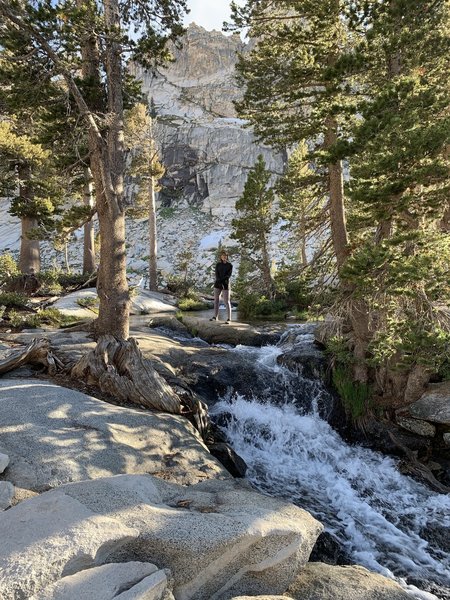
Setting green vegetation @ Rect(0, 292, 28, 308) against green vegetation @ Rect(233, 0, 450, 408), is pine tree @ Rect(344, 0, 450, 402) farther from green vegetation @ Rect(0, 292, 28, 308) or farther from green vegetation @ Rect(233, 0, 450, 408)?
green vegetation @ Rect(0, 292, 28, 308)

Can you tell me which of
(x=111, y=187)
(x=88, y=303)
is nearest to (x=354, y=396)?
(x=111, y=187)

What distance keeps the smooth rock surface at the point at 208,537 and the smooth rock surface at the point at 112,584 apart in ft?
0.67

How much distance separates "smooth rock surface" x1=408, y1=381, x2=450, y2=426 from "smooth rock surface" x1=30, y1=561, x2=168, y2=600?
627 centimetres

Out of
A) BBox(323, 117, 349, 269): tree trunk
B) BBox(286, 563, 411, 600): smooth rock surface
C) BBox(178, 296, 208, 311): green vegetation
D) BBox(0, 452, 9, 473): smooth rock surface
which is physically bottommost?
BBox(286, 563, 411, 600): smooth rock surface

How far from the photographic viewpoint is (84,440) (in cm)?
479

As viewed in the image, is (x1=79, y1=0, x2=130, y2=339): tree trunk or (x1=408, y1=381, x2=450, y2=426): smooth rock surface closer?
(x1=408, y1=381, x2=450, y2=426): smooth rock surface

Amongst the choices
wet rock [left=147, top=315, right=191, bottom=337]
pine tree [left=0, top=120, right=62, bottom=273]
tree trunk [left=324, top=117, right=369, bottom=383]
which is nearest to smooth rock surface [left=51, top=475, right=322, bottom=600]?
tree trunk [left=324, top=117, right=369, bottom=383]

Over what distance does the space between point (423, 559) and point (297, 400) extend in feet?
13.3

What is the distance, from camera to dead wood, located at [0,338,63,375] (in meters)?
6.69

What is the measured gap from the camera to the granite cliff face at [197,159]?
154 feet

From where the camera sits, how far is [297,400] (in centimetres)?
877

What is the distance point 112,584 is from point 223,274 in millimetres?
9980

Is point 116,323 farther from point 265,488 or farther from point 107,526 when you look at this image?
point 107,526

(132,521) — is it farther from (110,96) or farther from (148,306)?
(148,306)
